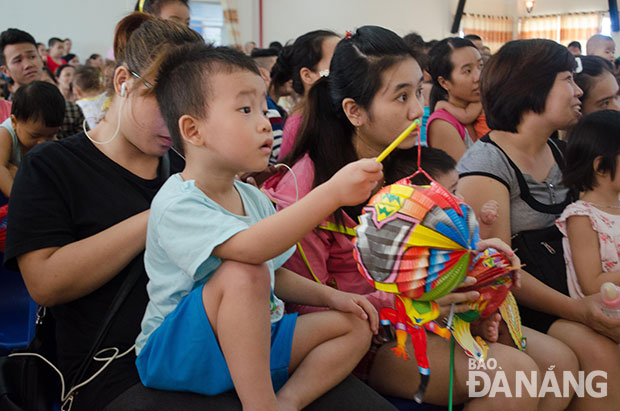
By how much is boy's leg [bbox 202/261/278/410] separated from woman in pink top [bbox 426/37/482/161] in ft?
5.91

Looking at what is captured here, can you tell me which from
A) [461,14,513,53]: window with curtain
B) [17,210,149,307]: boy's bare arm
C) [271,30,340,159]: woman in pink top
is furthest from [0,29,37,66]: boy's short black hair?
[461,14,513,53]: window with curtain

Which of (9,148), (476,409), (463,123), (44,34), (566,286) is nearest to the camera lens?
(476,409)

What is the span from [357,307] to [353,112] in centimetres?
61

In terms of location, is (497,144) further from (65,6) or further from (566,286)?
(65,6)

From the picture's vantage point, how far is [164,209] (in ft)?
3.40

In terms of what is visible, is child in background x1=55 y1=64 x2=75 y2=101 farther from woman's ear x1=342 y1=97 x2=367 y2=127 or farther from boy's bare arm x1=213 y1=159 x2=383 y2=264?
boy's bare arm x1=213 y1=159 x2=383 y2=264

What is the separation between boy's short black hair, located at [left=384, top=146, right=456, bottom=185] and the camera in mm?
1516

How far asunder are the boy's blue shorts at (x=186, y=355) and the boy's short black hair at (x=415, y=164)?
28.7 inches

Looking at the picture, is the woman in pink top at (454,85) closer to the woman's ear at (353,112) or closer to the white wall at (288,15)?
the woman's ear at (353,112)

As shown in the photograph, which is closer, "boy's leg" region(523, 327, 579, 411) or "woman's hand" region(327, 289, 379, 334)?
"woman's hand" region(327, 289, 379, 334)

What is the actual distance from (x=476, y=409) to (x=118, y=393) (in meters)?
0.78

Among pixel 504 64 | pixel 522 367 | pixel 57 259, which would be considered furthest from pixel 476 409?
pixel 504 64

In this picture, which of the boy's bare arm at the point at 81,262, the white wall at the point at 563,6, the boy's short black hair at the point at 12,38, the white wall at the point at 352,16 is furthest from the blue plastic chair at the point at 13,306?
the white wall at the point at 563,6

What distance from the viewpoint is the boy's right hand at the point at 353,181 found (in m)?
0.96
